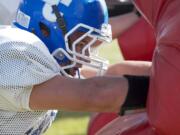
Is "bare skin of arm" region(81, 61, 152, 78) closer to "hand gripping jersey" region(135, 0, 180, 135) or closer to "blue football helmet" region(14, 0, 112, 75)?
"blue football helmet" region(14, 0, 112, 75)

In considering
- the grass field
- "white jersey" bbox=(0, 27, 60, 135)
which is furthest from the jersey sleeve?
the grass field

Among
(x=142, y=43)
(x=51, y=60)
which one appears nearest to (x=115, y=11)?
(x=142, y=43)

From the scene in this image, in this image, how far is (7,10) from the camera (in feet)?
9.48

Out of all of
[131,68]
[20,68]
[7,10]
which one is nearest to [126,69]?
[131,68]

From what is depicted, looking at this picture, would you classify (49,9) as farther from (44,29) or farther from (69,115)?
(69,115)

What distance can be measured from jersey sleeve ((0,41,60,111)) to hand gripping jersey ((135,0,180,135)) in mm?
287

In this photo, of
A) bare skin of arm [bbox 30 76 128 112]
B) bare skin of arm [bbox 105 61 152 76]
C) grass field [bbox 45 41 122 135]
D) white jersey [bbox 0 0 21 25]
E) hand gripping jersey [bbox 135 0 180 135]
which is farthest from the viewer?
grass field [bbox 45 41 122 135]

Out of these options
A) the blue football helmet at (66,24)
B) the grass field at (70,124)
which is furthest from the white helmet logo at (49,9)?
the grass field at (70,124)

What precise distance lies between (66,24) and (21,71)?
0.38m

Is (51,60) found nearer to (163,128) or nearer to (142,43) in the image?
(163,128)

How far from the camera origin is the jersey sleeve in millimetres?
1393

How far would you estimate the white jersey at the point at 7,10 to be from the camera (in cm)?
286

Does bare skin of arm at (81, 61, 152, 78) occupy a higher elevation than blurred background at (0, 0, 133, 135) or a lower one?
higher

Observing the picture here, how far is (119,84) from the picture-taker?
4.35 feet
